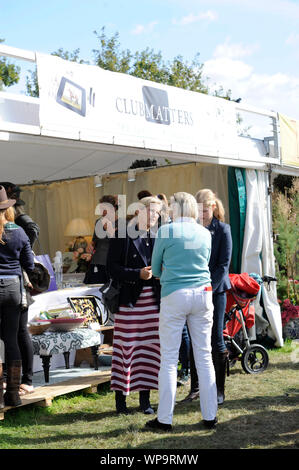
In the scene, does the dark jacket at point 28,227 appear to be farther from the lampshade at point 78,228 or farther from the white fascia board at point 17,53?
the lampshade at point 78,228

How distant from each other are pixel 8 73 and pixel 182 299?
2133 centimetres

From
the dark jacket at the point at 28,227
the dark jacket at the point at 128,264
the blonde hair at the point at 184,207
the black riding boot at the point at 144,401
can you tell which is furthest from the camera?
the dark jacket at the point at 28,227

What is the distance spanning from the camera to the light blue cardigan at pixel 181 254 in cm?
384

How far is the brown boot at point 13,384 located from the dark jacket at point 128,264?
35.3 inches

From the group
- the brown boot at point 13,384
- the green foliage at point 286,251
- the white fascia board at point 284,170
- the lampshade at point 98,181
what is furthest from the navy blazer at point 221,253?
the lampshade at point 98,181

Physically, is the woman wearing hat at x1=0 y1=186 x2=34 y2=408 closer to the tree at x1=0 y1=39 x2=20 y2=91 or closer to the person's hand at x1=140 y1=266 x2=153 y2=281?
the person's hand at x1=140 y1=266 x2=153 y2=281

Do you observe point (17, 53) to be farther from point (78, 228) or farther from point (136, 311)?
point (78, 228)

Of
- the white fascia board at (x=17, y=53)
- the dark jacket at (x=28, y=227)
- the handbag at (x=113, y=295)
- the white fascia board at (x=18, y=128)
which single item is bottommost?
the handbag at (x=113, y=295)

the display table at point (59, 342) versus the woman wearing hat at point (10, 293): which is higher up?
the woman wearing hat at point (10, 293)

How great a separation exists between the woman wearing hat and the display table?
0.73 meters

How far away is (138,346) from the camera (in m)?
4.38

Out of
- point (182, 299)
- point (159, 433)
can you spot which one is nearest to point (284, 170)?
point (182, 299)

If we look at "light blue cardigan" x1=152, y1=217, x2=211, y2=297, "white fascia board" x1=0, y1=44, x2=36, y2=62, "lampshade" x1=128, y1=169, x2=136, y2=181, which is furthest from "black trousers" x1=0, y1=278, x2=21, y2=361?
"lampshade" x1=128, y1=169, x2=136, y2=181
